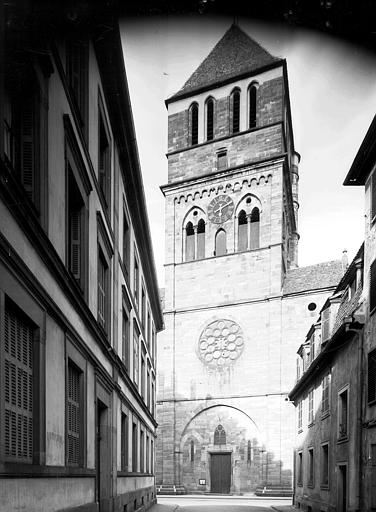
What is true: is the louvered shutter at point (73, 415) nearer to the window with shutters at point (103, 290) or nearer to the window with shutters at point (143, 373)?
the window with shutters at point (103, 290)

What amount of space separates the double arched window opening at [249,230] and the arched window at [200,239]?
10.5 ft

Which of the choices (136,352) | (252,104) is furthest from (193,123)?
(136,352)

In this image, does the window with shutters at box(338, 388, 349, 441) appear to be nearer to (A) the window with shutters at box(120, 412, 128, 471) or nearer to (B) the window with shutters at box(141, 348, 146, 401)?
(A) the window with shutters at box(120, 412, 128, 471)

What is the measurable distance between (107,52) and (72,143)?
342 centimetres

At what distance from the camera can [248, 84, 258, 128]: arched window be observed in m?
48.8

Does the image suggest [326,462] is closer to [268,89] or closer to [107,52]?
[107,52]

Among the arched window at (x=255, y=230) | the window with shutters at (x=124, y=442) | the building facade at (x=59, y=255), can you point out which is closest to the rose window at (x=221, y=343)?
the arched window at (x=255, y=230)

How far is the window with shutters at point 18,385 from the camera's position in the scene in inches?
249

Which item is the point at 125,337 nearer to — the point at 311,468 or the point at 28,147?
the point at 311,468

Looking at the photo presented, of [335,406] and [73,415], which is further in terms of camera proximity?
[335,406]

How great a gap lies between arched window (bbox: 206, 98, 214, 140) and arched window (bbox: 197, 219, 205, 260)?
25.9ft

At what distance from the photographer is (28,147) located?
746cm

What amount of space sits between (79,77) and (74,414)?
6.12 metres

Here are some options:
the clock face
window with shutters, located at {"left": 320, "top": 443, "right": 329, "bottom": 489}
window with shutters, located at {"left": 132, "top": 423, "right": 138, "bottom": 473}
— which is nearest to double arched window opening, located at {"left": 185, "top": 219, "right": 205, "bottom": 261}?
the clock face
